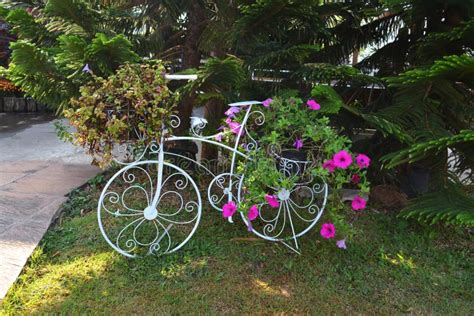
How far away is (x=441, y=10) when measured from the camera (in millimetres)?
3139


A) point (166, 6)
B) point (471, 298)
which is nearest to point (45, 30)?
point (166, 6)

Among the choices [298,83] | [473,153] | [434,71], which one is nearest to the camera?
[434,71]

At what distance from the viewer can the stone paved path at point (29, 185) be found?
2770 millimetres

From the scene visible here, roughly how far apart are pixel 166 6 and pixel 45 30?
3.25 feet

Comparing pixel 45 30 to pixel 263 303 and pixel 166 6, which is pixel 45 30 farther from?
pixel 263 303

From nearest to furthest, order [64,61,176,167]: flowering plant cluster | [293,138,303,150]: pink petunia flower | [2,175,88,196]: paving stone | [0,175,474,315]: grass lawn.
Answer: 1. [0,175,474,315]: grass lawn
2. [64,61,176,167]: flowering plant cluster
3. [293,138,303,150]: pink petunia flower
4. [2,175,88,196]: paving stone

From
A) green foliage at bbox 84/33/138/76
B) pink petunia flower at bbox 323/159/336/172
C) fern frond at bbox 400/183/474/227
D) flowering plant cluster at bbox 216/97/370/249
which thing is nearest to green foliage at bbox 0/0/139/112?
green foliage at bbox 84/33/138/76

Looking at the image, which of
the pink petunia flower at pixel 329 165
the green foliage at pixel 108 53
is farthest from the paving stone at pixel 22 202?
the pink petunia flower at pixel 329 165

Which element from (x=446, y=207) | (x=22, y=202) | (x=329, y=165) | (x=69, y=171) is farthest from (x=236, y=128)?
(x=69, y=171)

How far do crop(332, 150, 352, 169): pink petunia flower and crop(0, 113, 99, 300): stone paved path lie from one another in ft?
6.59

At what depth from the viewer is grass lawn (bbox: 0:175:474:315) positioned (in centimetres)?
236

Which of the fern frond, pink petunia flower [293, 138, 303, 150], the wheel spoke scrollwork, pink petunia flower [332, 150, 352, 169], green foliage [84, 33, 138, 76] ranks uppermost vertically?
green foliage [84, 33, 138, 76]

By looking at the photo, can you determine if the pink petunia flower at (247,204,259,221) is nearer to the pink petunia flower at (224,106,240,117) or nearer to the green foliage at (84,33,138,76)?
the pink petunia flower at (224,106,240,117)

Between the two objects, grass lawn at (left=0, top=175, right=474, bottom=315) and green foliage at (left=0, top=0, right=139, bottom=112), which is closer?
grass lawn at (left=0, top=175, right=474, bottom=315)
